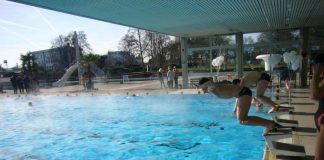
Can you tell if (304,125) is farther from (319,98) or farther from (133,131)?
(133,131)

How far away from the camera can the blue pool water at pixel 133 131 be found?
779 cm

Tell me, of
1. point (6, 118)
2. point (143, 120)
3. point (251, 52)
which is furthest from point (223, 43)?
point (6, 118)

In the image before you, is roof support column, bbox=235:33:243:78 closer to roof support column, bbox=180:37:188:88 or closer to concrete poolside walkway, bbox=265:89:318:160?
roof support column, bbox=180:37:188:88

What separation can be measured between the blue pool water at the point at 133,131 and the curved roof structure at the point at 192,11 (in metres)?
3.82

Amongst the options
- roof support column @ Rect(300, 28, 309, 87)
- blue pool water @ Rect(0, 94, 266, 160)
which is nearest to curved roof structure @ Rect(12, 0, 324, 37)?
roof support column @ Rect(300, 28, 309, 87)

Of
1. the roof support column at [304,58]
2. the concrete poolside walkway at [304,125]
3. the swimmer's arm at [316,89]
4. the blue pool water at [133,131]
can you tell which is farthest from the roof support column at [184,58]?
the swimmer's arm at [316,89]

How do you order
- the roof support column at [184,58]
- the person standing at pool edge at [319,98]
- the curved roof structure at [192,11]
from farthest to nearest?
the roof support column at [184,58], the curved roof structure at [192,11], the person standing at pool edge at [319,98]

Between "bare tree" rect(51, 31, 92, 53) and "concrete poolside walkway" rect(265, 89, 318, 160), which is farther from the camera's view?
"bare tree" rect(51, 31, 92, 53)

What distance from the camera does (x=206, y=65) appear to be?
2091 centimetres

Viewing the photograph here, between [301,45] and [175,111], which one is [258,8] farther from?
[301,45]

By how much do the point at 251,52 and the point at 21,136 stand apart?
13.9 meters

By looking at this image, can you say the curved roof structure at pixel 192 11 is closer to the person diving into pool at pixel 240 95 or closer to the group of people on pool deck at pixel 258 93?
the group of people on pool deck at pixel 258 93

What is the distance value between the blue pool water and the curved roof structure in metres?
3.82

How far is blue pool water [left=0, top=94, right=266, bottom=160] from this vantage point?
25.6ft
